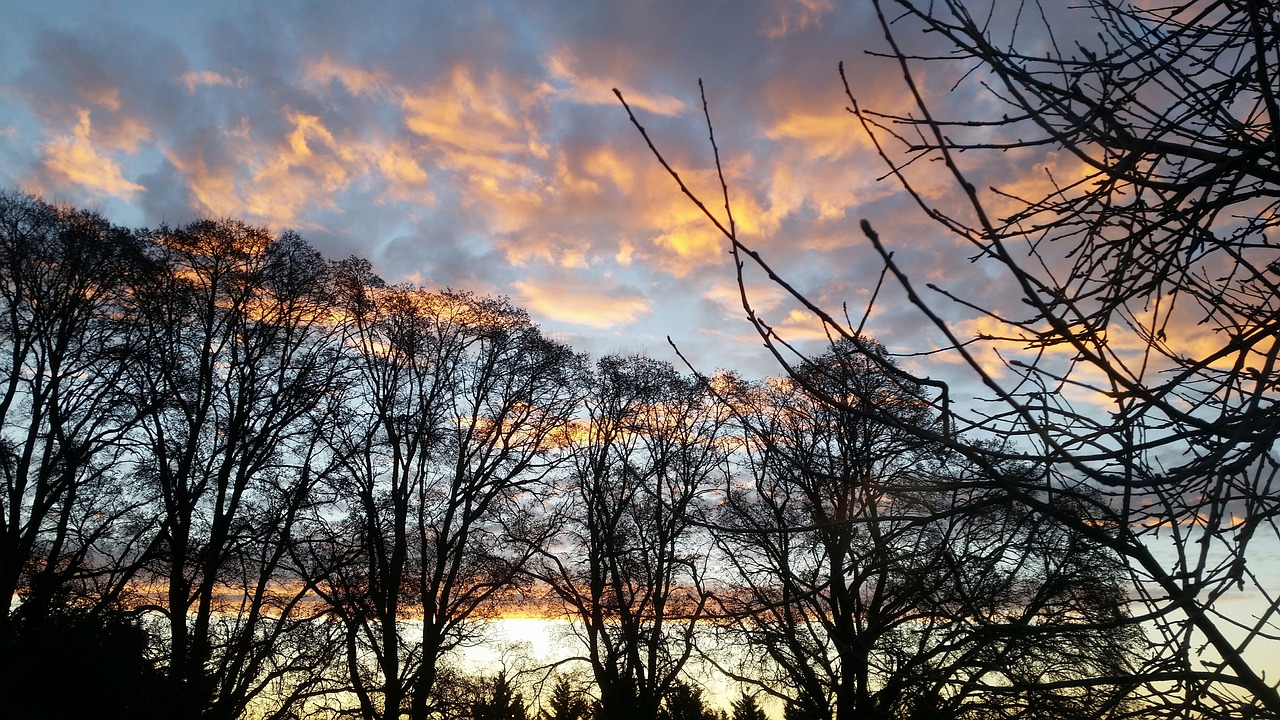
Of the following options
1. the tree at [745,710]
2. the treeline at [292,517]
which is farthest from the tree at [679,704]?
the tree at [745,710]

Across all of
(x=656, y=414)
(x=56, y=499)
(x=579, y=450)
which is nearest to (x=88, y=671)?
(x=56, y=499)

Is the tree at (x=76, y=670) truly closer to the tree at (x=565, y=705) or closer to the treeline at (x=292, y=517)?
the treeline at (x=292, y=517)

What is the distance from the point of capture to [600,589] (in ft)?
72.1

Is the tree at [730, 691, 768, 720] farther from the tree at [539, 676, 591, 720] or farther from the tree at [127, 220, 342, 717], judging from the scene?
the tree at [127, 220, 342, 717]

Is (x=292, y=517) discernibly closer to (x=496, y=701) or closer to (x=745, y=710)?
(x=496, y=701)

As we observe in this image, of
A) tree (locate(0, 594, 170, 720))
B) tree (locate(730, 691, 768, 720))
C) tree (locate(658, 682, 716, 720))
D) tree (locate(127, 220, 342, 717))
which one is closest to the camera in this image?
tree (locate(0, 594, 170, 720))

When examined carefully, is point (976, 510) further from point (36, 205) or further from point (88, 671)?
point (36, 205)

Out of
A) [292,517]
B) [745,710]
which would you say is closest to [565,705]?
[745,710]

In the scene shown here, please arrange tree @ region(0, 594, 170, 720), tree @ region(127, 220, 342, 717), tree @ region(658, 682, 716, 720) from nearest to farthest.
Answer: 1. tree @ region(0, 594, 170, 720)
2. tree @ region(127, 220, 342, 717)
3. tree @ region(658, 682, 716, 720)

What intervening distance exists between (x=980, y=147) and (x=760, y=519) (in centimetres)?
1827

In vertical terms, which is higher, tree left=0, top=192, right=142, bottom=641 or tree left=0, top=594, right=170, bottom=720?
tree left=0, top=192, right=142, bottom=641

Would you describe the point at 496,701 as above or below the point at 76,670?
above

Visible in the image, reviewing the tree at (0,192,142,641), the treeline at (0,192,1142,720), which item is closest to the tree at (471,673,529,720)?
the treeline at (0,192,1142,720)

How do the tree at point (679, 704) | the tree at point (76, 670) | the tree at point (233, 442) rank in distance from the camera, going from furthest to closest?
1. the tree at point (679, 704)
2. the tree at point (233, 442)
3. the tree at point (76, 670)
